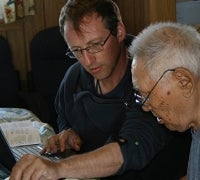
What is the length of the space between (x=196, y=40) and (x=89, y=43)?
65cm

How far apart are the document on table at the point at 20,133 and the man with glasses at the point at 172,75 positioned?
2.53 ft

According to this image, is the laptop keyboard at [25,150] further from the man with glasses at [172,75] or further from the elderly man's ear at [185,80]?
the elderly man's ear at [185,80]

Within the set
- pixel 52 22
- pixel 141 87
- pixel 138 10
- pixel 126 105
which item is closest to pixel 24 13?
pixel 52 22

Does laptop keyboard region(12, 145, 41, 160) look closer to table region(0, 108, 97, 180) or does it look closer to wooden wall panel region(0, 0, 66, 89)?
table region(0, 108, 97, 180)

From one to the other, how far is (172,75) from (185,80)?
0.12 ft

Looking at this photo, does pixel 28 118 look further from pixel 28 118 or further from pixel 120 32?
pixel 120 32

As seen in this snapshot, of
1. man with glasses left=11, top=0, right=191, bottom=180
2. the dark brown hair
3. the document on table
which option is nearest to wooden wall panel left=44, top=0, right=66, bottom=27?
man with glasses left=11, top=0, right=191, bottom=180

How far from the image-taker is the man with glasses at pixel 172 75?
118 cm

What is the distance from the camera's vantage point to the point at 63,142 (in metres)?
1.86

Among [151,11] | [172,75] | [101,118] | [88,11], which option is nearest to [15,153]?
[101,118]

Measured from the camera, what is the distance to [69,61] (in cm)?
338

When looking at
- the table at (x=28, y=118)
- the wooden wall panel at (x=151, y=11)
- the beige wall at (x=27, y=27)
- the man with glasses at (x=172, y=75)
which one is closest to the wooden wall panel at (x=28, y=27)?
the beige wall at (x=27, y=27)

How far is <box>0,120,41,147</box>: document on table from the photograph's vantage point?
1922 millimetres

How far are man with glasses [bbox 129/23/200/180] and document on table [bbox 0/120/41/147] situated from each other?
0.77 m
